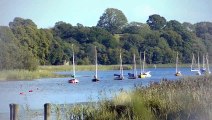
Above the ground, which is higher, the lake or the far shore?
the far shore

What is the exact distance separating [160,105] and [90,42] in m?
89.8

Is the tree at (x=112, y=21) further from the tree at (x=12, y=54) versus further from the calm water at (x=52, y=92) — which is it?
the calm water at (x=52, y=92)

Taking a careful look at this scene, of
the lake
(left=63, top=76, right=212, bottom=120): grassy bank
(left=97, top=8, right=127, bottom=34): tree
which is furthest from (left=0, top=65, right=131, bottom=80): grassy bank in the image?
(left=63, top=76, right=212, bottom=120): grassy bank

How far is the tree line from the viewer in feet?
192

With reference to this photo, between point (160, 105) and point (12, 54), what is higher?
point (12, 54)

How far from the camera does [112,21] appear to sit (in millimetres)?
120875

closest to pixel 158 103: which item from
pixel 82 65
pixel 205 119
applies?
pixel 205 119

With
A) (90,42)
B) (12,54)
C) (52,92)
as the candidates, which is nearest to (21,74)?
(12,54)

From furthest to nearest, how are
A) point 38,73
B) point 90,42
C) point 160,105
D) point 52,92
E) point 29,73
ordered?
point 90,42, point 38,73, point 29,73, point 52,92, point 160,105

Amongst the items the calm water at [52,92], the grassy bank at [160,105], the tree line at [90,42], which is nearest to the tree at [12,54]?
the tree line at [90,42]

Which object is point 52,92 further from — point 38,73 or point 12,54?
point 38,73

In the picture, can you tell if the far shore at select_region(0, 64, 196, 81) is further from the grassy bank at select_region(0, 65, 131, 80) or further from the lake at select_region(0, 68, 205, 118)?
the lake at select_region(0, 68, 205, 118)

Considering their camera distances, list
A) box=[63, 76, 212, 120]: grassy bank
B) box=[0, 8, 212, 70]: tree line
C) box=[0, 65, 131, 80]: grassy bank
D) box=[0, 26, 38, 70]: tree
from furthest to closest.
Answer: box=[0, 8, 212, 70]: tree line → box=[0, 65, 131, 80]: grassy bank → box=[0, 26, 38, 70]: tree → box=[63, 76, 212, 120]: grassy bank

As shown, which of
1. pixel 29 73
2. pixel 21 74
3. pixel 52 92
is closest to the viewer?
pixel 52 92
